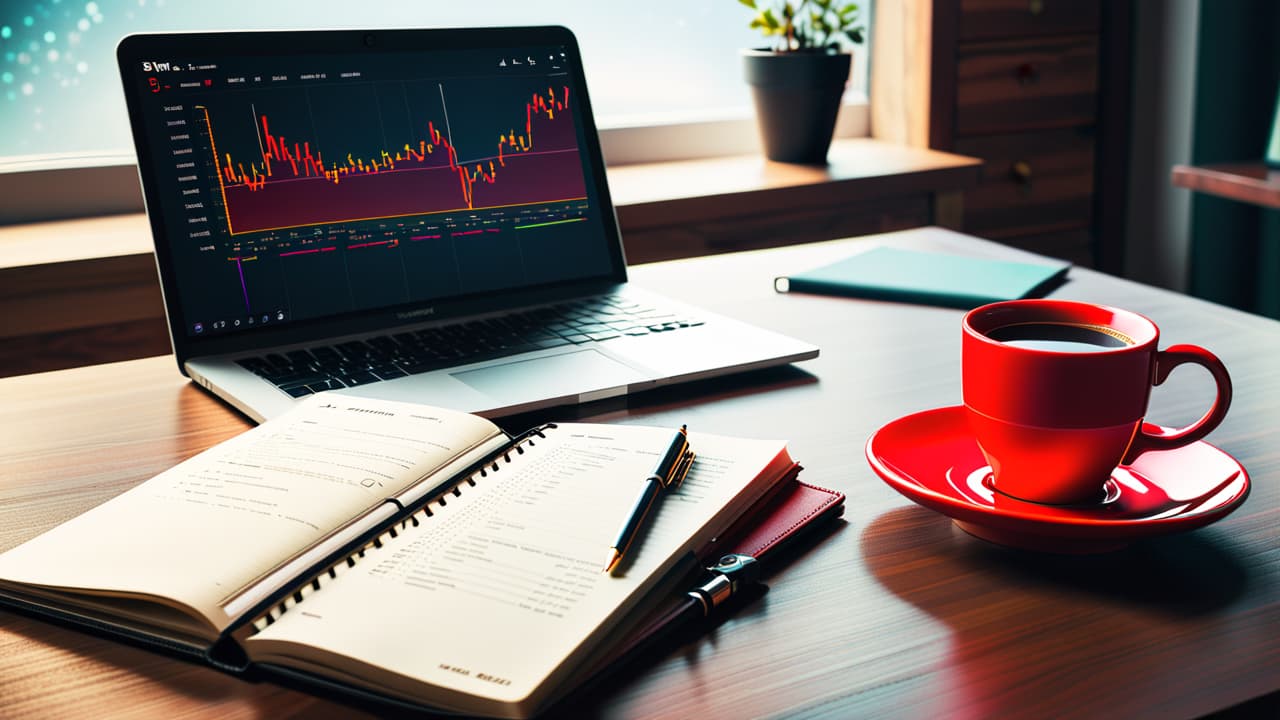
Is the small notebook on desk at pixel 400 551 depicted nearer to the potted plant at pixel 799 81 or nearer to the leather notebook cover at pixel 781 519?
the leather notebook cover at pixel 781 519

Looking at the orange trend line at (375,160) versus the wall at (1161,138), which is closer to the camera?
the orange trend line at (375,160)

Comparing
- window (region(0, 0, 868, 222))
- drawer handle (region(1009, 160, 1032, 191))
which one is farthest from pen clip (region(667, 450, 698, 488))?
drawer handle (region(1009, 160, 1032, 191))

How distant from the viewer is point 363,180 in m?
1.01

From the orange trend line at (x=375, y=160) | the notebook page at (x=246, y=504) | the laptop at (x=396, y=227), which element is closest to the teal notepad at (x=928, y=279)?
the laptop at (x=396, y=227)

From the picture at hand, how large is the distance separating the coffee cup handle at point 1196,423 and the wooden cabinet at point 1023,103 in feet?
5.85

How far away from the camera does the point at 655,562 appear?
527 millimetres

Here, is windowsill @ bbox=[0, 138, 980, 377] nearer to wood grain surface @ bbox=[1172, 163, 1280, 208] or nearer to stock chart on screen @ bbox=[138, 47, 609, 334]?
wood grain surface @ bbox=[1172, 163, 1280, 208]

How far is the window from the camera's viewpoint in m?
1.86

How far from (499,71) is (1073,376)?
699mm

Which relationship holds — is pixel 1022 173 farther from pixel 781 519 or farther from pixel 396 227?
pixel 781 519

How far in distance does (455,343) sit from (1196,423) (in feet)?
1.89

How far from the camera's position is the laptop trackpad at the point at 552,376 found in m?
0.82

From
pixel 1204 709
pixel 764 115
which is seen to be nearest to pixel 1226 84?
pixel 764 115

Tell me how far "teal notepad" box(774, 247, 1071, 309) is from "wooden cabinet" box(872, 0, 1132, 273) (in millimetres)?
1185
